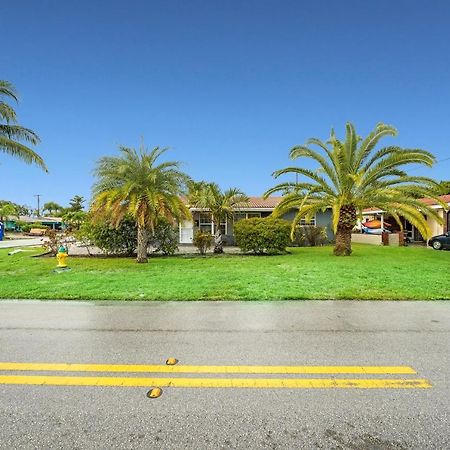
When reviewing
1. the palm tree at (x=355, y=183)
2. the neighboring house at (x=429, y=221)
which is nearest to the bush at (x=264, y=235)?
the palm tree at (x=355, y=183)

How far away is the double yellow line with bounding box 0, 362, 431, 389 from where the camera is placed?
9.82 ft

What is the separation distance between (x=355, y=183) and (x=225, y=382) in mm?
13848

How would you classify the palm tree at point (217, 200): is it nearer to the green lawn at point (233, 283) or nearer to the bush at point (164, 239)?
the bush at point (164, 239)

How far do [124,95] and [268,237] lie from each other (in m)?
14.9

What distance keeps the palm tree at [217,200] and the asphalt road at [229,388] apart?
12.6 meters

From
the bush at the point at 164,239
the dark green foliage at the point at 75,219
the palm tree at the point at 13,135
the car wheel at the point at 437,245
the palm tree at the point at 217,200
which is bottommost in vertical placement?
the car wheel at the point at 437,245

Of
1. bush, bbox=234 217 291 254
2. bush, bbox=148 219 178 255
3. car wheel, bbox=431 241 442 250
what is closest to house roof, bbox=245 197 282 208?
bush, bbox=234 217 291 254

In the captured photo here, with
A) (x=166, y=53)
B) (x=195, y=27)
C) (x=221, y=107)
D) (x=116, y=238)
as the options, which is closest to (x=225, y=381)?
(x=116, y=238)

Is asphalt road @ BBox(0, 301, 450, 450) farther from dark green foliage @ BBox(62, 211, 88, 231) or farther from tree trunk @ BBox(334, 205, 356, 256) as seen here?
dark green foliage @ BBox(62, 211, 88, 231)

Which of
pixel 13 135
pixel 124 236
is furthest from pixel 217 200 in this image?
pixel 13 135

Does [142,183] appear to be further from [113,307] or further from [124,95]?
[124,95]

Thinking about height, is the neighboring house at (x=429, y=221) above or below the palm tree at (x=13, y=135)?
below

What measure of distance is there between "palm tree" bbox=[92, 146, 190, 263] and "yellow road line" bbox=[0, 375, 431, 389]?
31.7 ft

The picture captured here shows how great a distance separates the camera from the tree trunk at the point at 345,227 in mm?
15523
